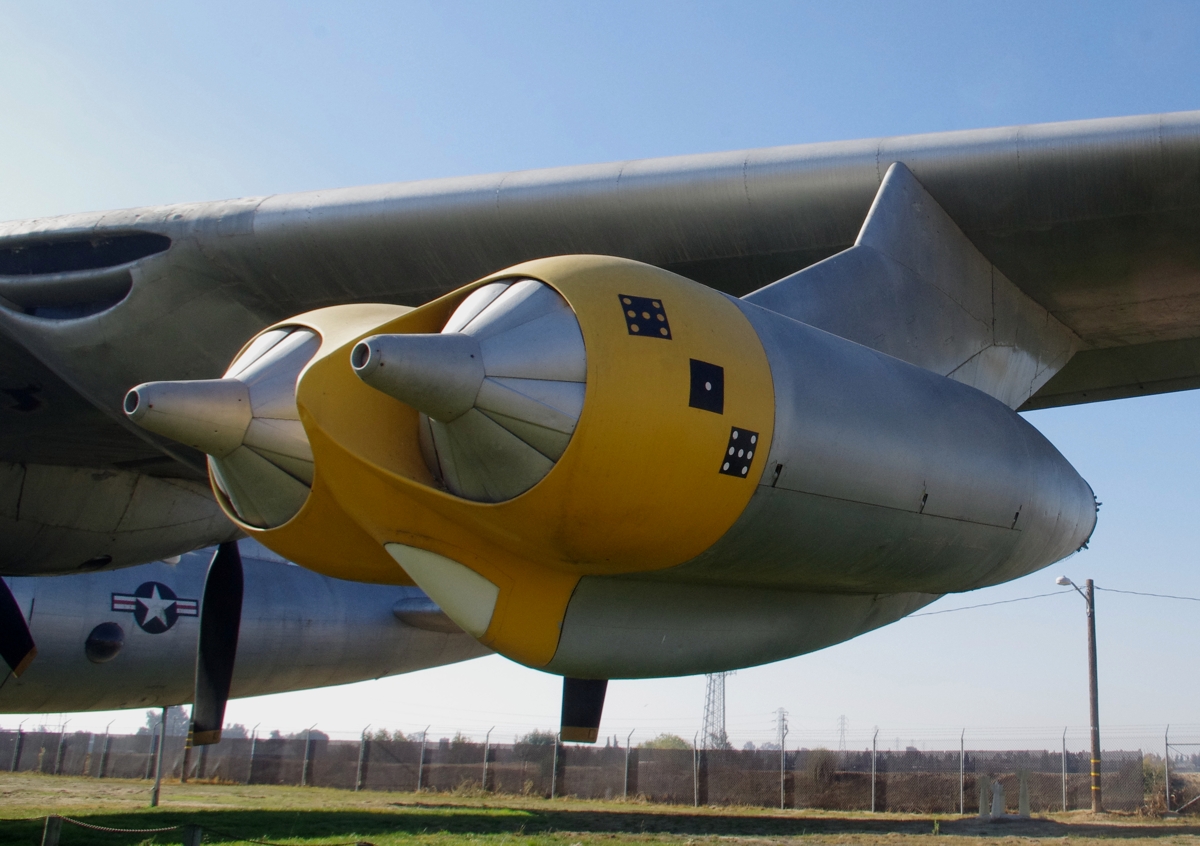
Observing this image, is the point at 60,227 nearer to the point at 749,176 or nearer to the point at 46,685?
the point at 749,176

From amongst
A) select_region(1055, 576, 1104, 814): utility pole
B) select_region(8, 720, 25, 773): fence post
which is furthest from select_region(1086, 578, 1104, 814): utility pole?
select_region(8, 720, 25, 773): fence post

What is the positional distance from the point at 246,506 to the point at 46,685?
1415cm

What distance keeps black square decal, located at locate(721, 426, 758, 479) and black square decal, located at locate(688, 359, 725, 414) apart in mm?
145

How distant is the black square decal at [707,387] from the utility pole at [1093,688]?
17.6 metres

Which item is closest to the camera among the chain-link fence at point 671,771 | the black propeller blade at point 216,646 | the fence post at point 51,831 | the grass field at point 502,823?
the black propeller blade at point 216,646

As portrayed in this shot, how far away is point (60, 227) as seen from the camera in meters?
7.75

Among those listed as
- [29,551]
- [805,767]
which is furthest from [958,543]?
[805,767]

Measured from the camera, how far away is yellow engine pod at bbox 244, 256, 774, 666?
13.6 feet

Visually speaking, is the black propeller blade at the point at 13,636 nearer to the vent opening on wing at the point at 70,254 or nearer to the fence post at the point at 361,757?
the vent opening on wing at the point at 70,254

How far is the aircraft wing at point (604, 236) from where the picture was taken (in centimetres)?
685

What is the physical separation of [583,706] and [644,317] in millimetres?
3136

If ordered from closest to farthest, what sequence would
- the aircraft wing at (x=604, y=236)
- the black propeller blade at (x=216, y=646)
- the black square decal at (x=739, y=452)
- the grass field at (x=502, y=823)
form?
the black square decal at (x=739, y=452) → the aircraft wing at (x=604, y=236) → the black propeller blade at (x=216, y=646) → the grass field at (x=502, y=823)

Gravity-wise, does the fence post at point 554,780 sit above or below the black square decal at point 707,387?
below

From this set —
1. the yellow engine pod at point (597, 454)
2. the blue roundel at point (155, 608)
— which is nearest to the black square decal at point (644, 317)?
the yellow engine pod at point (597, 454)
